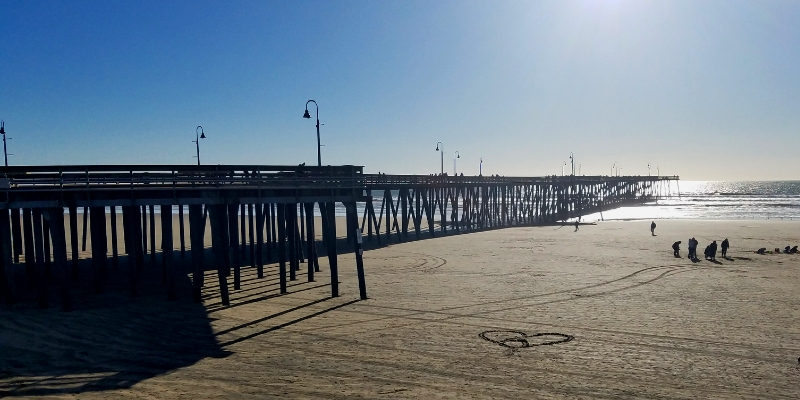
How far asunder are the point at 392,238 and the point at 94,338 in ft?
79.9

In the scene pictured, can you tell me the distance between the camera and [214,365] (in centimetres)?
960

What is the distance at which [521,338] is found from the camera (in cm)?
1139

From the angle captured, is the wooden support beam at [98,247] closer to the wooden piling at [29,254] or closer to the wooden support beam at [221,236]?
the wooden piling at [29,254]

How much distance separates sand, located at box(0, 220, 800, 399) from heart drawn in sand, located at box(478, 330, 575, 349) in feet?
0.20

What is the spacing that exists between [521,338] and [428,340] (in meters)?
1.83

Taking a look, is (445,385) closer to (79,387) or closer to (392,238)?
(79,387)

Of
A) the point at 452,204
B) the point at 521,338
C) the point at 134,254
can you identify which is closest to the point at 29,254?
the point at 134,254

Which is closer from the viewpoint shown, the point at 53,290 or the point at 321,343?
the point at 321,343

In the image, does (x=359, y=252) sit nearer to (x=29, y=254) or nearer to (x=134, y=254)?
(x=134, y=254)

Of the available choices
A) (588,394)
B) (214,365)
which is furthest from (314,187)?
(588,394)

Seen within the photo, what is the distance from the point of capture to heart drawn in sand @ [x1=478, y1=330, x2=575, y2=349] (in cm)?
1095

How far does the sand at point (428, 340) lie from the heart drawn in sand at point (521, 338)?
6 cm

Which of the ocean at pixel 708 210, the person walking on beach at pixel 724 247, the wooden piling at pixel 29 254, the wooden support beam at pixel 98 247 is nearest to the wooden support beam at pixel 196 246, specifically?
the wooden support beam at pixel 98 247

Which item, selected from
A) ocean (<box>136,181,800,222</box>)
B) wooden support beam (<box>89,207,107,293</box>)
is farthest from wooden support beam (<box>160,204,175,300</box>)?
ocean (<box>136,181,800,222</box>)
